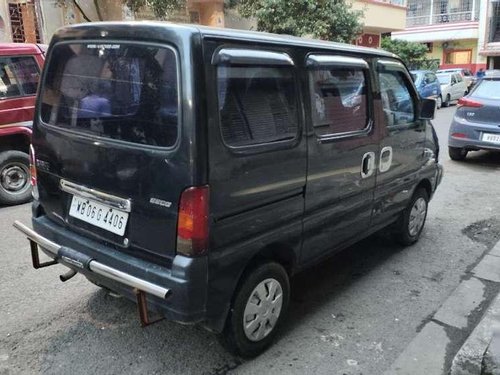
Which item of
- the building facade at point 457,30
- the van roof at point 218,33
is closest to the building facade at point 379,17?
the building facade at point 457,30

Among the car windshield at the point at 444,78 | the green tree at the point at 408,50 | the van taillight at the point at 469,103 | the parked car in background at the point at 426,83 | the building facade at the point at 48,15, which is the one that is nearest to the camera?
the van taillight at the point at 469,103

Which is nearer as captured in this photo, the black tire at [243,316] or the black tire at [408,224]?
the black tire at [243,316]

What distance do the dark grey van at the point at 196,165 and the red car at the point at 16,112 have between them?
3.44 meters

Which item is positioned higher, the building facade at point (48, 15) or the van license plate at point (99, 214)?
the building facade at point (48, 15)

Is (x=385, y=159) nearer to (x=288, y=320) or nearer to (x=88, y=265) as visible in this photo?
(x=288, y=320)

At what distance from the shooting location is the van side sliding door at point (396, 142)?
409 cm

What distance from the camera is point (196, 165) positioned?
2.46 meters

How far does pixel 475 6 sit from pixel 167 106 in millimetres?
43864

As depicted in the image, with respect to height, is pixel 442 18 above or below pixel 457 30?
above

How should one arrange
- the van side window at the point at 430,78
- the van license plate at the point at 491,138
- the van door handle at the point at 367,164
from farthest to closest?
the van side window at the point at 430,78
the van license plate at the point at 491,138
the van door handle at the point at 367,164

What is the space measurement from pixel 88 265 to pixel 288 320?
1.47 m

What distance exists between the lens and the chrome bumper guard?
101 inches

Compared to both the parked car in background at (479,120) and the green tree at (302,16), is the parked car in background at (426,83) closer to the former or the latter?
the green tree at (302,16)

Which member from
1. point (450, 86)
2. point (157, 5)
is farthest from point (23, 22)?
point (450, 86)
